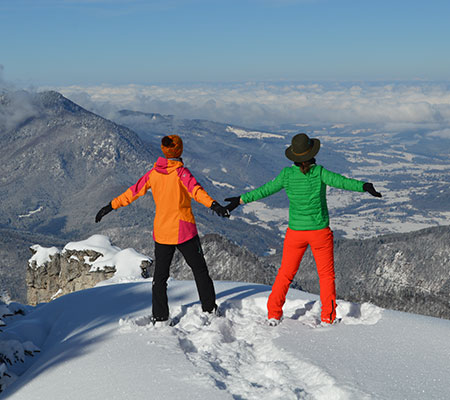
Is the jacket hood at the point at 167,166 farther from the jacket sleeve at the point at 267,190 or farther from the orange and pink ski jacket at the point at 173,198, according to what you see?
the jacket sleeve at the point at 267,190

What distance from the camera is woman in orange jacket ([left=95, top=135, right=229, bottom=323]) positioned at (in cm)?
764

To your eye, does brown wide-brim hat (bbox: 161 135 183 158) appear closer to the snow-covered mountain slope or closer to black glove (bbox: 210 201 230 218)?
black glove (bbox: 210 201 230 218)

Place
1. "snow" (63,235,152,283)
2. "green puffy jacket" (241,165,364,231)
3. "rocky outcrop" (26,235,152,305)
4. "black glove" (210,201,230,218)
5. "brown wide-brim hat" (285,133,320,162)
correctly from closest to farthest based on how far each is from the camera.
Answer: "black glove" (210,201,230,218)
"brown wide-brim hat" (285,133,320,162)
"green puffy jacket" (241,165,364,231)
"snow" (63,235,152,283)
"rocky outcrop" (26,235,152,305)

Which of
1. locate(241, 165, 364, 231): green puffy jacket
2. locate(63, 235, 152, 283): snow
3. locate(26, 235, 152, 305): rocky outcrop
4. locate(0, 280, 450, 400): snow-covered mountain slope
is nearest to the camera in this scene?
locate(0, 280, 450, 400): snow-covered mountain slope

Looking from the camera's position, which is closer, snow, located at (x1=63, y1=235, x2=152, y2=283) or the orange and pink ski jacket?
the orange and pink ski jacket

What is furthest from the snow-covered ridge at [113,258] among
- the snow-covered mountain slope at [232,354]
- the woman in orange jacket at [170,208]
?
the woman in orange jacket at [170,208]

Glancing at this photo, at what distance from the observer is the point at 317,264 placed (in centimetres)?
802

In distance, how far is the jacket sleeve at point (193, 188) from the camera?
24.5 ft

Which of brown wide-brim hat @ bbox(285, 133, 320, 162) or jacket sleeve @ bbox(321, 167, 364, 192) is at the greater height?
Result: brown wide-brim hat @ bbox(285, 133, 320, 162)

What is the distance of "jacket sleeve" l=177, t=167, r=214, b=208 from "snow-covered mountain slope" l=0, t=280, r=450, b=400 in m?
2.07

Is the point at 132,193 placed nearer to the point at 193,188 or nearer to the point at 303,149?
the point at 193,188

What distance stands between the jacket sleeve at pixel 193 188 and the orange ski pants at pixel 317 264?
1592 millimetres

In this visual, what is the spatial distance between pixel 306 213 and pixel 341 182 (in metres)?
0.80

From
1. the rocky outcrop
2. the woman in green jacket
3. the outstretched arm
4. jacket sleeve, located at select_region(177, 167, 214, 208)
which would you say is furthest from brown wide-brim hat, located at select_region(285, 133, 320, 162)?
the rocky outcrop
